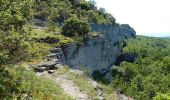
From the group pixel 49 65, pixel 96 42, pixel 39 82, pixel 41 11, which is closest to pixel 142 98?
pixel 96 42

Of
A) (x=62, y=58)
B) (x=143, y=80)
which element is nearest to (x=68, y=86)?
(x=62, y=58)

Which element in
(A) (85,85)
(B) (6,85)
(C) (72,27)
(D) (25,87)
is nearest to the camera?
(B) (6,85)

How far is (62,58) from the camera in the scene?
54.8 m

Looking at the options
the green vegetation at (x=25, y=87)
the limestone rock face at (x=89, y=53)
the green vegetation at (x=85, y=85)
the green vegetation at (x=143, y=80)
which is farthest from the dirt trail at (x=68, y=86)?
the green vegetation at (x=143, y=80)

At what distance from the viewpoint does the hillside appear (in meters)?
28.4

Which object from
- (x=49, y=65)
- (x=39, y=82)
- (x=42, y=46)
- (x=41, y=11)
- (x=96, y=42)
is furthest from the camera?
(x=41, y=11)

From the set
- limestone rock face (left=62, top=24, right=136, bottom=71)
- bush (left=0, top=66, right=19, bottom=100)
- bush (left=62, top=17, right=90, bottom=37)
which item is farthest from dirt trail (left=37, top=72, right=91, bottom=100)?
bush (left=62, top=17, right=90, bottom=37)

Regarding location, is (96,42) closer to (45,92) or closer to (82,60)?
(82,60)

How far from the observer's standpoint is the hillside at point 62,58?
28.4 meters

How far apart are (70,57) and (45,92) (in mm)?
33011

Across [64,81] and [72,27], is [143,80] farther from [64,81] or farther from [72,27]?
[64,81]

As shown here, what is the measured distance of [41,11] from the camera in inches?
3452

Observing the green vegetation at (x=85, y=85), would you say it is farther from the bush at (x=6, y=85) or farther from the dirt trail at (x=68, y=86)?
the bush at (x=6, y=85)

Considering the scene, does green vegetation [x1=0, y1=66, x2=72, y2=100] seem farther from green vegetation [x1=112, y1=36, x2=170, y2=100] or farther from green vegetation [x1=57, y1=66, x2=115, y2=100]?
green vegetation [x1=112, y1=36, x2=170, y2=100]
